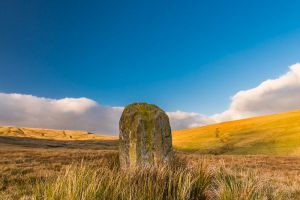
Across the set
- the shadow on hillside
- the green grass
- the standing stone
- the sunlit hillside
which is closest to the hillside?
the shadow on hillside

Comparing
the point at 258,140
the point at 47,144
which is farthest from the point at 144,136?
the point at 47,144

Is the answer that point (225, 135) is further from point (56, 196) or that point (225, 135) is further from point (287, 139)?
point (56, 196)

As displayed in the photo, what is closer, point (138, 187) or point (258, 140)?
point (138, 187)

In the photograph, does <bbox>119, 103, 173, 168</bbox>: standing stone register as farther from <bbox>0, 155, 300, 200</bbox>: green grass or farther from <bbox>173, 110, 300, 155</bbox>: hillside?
<bbox>173, 110, 300, 155</bbox>: hillside

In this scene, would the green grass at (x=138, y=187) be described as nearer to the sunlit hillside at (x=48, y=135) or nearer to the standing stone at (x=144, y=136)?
the standing stone at (x=144, y=136)

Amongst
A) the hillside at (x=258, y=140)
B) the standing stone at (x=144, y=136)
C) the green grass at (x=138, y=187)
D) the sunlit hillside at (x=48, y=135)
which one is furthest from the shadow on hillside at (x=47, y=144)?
the sunlit hillside at (x=48, y=135)

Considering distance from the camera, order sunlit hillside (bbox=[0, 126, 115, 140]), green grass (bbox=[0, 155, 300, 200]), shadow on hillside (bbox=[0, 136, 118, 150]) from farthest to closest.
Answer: sunlit hillside (bbox=[0, 126, 115, 140]) < shadow on hillside (bbox=[0, 136, 118, 150]) < green grass (bbox=[0, 155, 300, 200])

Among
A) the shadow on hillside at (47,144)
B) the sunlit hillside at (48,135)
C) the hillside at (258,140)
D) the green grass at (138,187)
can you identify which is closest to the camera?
the green grass at (138,187)

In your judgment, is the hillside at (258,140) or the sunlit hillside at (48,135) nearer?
the hillside at (258,140)

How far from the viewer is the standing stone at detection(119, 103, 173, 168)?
33.5ft

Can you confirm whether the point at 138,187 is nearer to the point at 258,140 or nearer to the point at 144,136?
the point at 144,136

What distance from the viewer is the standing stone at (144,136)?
33.5ft

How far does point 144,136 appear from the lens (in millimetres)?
10578

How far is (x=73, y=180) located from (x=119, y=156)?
19.1 feet
